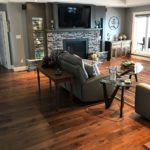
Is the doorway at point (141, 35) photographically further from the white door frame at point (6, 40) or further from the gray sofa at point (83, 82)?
the white door frame at point (6, 40)

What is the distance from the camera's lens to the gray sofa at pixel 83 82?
3676 mm

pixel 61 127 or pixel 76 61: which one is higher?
pixel 76 61

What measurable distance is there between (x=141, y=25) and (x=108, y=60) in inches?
90.5

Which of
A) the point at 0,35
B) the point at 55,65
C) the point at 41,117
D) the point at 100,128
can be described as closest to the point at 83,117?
the point at 100,128

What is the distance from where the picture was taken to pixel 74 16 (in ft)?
23.4

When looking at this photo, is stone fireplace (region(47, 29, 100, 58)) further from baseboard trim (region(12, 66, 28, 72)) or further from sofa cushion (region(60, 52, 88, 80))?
sofa cushion (region(60, 52, 88, 80))

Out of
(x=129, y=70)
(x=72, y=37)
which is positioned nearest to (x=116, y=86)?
(x=129, y=70)

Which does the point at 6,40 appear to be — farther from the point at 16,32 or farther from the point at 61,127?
the point at 61,127

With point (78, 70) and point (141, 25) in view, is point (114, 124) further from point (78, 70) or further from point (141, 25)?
point (141, 25)

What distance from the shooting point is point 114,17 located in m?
8.74

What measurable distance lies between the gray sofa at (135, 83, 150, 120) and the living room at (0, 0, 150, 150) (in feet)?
0.05

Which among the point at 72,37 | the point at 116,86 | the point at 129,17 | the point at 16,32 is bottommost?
the point at 116,86

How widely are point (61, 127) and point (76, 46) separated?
4.98 meters

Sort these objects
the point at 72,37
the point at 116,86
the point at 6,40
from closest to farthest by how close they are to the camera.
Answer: the point at 116,86
the point at 6,40
the point at 72,37
